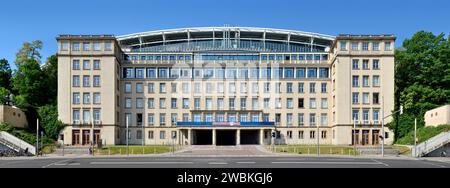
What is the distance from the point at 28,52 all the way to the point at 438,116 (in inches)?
2998

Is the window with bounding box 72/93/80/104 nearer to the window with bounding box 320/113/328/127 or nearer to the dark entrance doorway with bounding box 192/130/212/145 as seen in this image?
the dark entrance doorway with bounding box 192/130/212/145

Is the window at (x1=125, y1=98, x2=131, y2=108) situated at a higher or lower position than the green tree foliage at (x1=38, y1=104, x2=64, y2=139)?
higher

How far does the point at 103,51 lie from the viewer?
262ft

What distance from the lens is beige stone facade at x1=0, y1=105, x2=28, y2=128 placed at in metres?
68.1

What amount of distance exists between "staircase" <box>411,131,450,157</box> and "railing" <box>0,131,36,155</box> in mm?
49853

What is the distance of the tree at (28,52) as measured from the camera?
277ft

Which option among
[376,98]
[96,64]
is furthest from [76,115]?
[376,98]

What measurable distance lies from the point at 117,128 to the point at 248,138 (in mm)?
26123

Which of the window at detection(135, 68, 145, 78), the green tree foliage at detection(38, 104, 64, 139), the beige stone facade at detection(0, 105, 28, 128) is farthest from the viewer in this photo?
the window at detection(135, 68, 145, 78)

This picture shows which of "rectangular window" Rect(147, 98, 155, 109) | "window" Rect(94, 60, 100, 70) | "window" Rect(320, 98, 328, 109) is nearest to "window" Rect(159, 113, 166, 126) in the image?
"rectangular window" Rect(147, 98, 155, 109)

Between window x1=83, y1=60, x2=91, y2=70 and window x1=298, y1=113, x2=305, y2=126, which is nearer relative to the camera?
window x1=83, y1=60, x2=91, y2=70

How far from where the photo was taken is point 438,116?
67.2 metres
